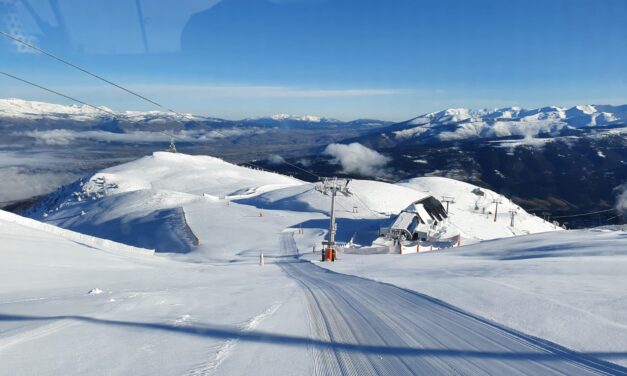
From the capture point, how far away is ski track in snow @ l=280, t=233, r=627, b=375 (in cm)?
462

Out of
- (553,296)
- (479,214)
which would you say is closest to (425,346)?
(553,296)

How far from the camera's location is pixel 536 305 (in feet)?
21.9

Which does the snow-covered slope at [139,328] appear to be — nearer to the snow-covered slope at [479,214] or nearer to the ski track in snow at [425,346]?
the ski track in snow at [425,346]

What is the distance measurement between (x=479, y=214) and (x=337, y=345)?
268ft

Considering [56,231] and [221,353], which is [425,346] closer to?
[221,353]

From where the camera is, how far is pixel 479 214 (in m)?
81.0

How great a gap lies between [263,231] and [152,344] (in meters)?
36.8

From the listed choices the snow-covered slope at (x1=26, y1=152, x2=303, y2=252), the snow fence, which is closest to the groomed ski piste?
the snow fence

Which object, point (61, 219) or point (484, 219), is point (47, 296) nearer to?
point (61, 219)

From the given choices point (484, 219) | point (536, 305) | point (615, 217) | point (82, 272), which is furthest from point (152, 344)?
point (615, 217)

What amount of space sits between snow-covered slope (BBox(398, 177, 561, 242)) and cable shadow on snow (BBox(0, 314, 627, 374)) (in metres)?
42.5

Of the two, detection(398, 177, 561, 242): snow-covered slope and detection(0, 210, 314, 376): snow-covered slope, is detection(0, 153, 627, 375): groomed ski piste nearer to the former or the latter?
detection(0, 210, 314, 376): snow-covered slope

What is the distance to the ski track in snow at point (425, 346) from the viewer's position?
4.62 m

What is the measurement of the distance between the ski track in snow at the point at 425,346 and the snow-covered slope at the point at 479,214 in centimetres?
4105
